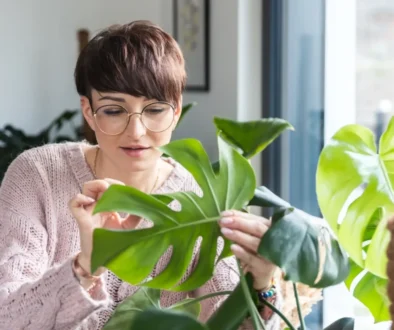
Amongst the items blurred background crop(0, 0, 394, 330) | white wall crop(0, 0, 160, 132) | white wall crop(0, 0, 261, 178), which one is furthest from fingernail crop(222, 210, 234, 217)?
white wall crop(0, 0, 160, 132)

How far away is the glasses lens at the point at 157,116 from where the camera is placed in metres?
1.47

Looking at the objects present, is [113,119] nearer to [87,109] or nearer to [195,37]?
[87,109]

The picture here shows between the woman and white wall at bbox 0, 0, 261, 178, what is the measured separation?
1.38m

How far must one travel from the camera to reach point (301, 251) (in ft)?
3.01

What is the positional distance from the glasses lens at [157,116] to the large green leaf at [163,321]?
0.63 meters

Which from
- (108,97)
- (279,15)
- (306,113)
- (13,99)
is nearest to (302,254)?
(108,97)

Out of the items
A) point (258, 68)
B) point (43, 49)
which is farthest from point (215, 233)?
point (43, 49)

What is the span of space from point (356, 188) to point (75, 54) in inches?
116

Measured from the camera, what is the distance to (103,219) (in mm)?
1289

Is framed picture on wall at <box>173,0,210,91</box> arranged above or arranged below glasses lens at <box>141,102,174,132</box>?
above

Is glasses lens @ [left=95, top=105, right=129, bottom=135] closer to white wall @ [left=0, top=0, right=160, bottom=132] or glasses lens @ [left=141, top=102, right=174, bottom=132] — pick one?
glasses lens @ [left=141, top=102, right=174, bottom=132]

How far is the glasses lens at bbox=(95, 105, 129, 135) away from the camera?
1.45m

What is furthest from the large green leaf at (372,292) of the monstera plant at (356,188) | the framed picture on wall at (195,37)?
the framed picture on wall at (195,37)

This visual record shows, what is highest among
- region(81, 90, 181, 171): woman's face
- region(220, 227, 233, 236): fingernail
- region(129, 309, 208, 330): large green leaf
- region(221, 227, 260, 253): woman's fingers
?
region(81, 90, 181, 171): woman's face
